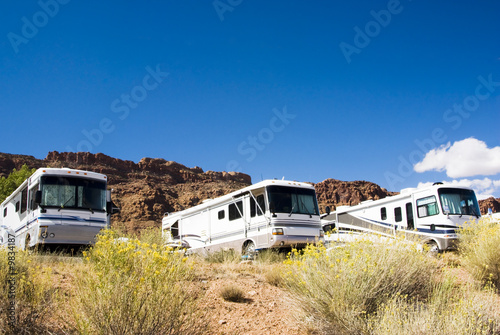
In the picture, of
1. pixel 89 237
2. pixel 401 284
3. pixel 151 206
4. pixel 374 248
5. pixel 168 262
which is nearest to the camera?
pixel 168 262

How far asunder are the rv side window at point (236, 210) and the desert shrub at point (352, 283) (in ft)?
24.4

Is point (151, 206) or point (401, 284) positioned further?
point (151, 206)

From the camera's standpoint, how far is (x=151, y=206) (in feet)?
168

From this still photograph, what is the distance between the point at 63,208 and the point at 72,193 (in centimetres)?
60

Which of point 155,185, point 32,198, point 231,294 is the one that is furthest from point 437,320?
point 155,185

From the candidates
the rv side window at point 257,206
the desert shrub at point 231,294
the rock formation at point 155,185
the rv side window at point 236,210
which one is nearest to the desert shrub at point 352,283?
the desert shrub at point 231,294

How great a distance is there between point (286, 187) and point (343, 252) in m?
6.93

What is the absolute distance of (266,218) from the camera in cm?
1252

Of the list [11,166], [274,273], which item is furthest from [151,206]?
[274,273]

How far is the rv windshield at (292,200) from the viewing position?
1273cm

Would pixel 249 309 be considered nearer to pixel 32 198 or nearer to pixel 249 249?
pixel 249 249

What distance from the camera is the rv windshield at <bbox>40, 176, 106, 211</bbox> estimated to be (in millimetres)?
12047

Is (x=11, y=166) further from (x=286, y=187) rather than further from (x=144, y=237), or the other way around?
(x=286, y=187)

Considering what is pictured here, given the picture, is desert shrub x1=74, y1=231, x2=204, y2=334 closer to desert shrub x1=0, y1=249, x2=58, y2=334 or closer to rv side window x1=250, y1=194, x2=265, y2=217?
desert shrub x1=0, y1=249, x2=58, y2=334
